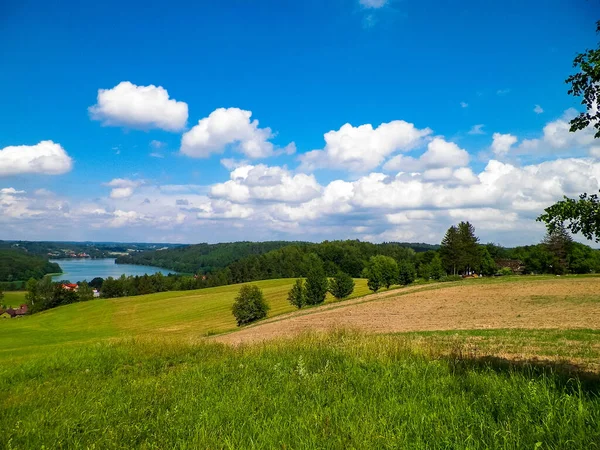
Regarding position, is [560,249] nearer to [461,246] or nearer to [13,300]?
[461,246]

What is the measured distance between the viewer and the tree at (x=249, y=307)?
174ft

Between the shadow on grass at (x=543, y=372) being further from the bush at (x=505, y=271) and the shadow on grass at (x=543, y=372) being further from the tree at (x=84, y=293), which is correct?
the tree at (x=84, y=293)

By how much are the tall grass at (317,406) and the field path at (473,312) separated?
10050mm

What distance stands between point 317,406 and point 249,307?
50.2 meters

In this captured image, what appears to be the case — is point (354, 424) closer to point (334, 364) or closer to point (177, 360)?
point (334, 364)

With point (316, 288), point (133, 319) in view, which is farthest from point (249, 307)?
point (133, 319)

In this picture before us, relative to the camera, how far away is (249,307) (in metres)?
53.2

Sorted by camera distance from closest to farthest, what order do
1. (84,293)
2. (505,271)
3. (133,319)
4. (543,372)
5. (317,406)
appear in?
(317,406)
(543,372)
(133,319)
(505,271)
(84,293)

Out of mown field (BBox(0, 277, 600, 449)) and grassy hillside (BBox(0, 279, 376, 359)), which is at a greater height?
mown field (BBox(0, 277, 600, 449))

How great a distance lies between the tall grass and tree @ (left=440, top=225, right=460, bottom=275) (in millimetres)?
76215

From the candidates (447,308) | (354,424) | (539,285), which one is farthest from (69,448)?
(539,285)

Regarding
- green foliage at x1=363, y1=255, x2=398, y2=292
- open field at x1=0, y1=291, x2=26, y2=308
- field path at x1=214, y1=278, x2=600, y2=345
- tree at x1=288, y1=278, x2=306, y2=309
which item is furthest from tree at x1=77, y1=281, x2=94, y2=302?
field path at x1=214, y1=278, x2=600, y2=345

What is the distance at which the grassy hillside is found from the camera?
172ft

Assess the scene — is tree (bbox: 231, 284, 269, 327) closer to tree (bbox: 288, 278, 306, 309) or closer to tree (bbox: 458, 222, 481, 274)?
tree (bbox: 288, 278, 306, 309)
